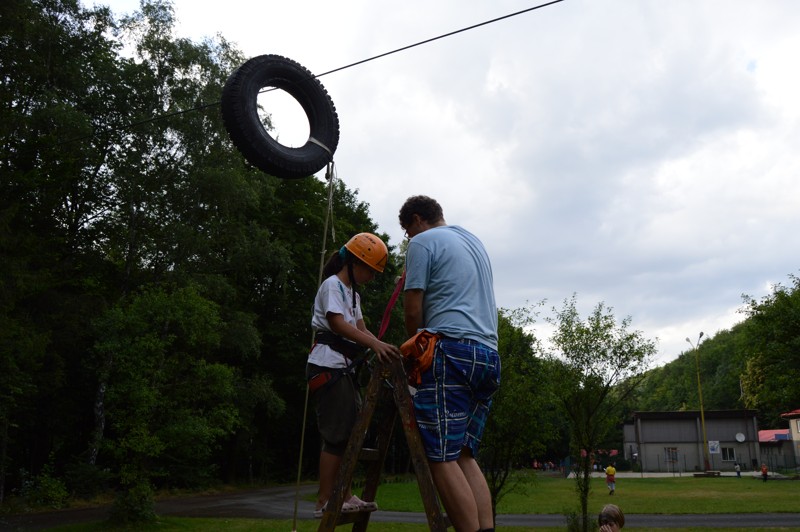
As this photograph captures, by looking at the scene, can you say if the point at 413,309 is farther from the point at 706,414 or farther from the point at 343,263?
the point at 706,414

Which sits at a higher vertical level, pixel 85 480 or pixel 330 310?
pixel 330 310

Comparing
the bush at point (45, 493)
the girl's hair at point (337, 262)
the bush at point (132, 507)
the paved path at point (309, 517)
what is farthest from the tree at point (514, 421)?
the bush at point (45, 493)

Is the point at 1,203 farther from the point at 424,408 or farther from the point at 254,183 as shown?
the point at 424,408

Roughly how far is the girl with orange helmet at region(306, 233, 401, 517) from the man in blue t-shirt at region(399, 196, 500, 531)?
0.52 meters

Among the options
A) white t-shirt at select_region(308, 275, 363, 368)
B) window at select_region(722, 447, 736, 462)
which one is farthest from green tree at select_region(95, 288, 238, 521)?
window at select_region(722, 447, 736, 462)

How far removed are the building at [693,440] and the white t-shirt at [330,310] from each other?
208ft

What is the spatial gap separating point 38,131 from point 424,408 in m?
24.7

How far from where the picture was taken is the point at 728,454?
6262 centimetres

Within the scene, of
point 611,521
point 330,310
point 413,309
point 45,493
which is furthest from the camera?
point 45,493

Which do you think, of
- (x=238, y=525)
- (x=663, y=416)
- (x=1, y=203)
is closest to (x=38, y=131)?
(x=1, y=203)

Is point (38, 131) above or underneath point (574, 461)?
above

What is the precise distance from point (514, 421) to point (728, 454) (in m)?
56.1

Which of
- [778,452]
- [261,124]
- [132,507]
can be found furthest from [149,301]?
[778,452]

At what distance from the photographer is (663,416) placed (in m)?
63.4
